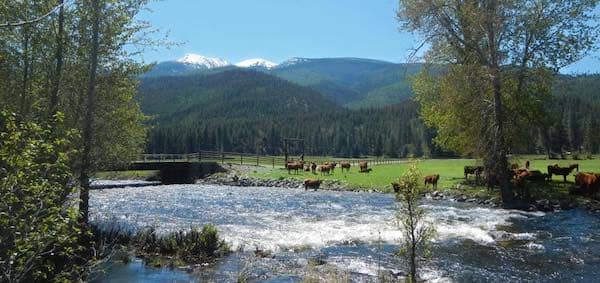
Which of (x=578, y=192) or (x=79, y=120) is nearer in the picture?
(x=79, y=120)

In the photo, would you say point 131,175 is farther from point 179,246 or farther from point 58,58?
point 179,246

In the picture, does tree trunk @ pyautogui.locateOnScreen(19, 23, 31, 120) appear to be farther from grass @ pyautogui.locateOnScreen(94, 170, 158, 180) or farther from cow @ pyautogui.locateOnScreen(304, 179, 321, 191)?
grass @ pyautogui.locateOnScreen(94, 170, 158, 180)

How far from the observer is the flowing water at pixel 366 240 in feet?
41.7

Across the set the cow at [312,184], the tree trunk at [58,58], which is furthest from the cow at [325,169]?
the tree trunk at [58,58]

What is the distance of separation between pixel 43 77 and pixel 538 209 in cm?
2345

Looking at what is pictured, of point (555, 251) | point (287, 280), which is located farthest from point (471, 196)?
point (287, 280)

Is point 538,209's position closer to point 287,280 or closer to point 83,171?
Result: point 287,280

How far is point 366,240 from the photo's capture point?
17219 mm

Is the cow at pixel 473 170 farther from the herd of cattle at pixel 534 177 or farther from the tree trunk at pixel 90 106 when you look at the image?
the tree trunk at pixel 90 106

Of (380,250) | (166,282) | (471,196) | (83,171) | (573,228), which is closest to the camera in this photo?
(166,282)

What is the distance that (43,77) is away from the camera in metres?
14.8

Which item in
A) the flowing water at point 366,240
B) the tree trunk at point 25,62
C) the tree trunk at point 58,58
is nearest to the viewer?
the flowing water at point 366,240

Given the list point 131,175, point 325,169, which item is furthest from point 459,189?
point 131,175

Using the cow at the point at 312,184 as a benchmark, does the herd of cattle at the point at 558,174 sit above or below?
above
